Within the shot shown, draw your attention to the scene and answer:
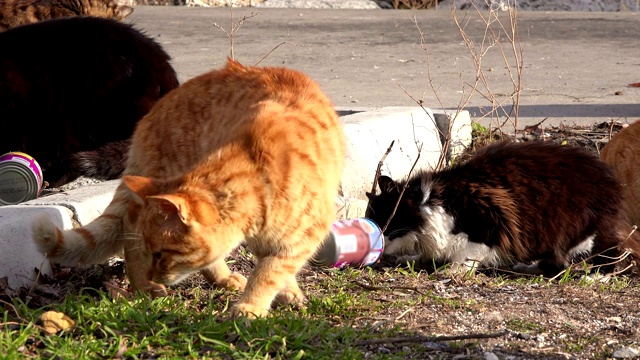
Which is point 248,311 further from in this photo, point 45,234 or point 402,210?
point 402,210

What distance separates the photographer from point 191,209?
346 cm

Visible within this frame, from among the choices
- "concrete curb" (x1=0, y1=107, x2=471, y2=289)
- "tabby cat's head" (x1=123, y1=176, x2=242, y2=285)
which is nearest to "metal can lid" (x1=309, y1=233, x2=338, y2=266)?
"concrete curb" (x1=0, y1=107, x2=471, y2=289)

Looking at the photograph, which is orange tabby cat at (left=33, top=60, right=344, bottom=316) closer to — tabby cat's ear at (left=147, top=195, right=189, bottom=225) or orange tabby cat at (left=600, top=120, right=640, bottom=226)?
tabby cat's ear at (left=147, top=195, right=189, bottom=225)

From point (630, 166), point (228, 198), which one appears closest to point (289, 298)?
point (228, 198)

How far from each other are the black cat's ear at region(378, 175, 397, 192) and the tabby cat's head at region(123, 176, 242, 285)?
2.04 meters

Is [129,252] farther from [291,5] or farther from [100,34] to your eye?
[291,5]

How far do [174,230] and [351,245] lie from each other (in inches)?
59.6

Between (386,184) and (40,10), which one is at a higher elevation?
(40,10)

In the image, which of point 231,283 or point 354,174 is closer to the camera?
point 231,283

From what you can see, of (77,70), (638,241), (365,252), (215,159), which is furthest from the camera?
(77,70)

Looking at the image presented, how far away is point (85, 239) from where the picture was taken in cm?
393

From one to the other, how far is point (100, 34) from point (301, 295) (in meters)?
2.83

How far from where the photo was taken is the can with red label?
474 cm

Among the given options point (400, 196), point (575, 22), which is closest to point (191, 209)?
point (400, 196)
